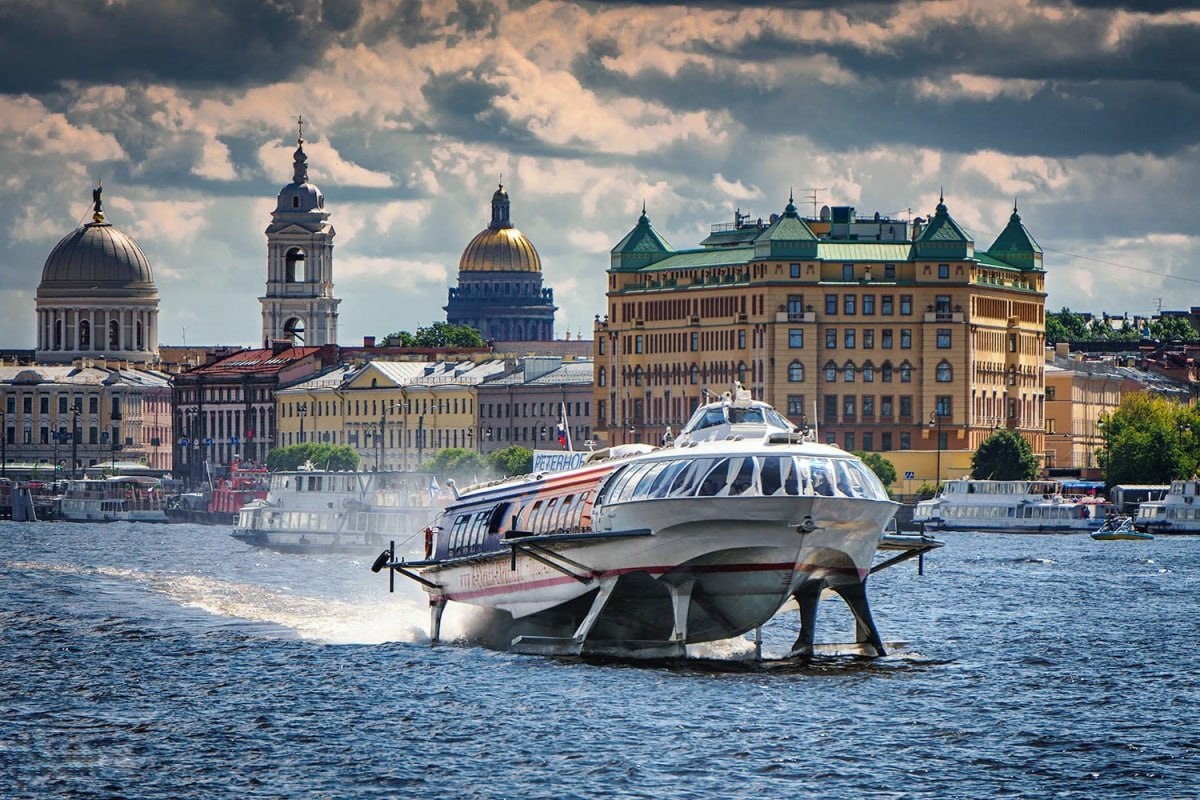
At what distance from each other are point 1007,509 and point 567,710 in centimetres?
12421

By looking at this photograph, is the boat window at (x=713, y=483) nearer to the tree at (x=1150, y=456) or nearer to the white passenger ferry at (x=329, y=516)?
the white passenger ferry at (x=329, y=516)

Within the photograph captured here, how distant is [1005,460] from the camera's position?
195250 mm

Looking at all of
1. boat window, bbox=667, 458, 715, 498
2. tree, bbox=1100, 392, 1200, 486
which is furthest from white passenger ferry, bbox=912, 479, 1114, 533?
boat window, bbox=667, 458, 715, 498

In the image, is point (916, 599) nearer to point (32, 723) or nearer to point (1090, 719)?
point (1090, 719)

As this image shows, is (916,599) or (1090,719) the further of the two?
(916,599)

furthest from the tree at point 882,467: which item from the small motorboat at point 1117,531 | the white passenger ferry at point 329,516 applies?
the white passenger ferry at point 329,516

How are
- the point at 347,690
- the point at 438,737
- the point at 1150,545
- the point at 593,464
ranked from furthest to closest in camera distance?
the point at 1150,545, the point at 593,464, the point at 347,690, the point at 438,737

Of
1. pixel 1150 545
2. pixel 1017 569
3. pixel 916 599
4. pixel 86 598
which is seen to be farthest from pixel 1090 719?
pixel 1150 545

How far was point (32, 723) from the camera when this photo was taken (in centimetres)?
5566

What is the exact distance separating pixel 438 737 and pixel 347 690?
7995mm

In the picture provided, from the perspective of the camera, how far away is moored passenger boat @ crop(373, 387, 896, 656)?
5869 cm

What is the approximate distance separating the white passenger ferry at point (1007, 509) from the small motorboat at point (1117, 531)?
4730mm

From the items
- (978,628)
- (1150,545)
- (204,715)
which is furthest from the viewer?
(1150,545)

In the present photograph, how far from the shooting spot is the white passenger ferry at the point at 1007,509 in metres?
175
